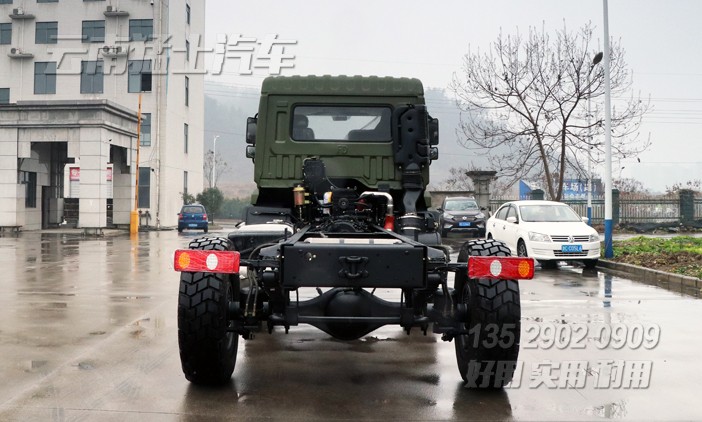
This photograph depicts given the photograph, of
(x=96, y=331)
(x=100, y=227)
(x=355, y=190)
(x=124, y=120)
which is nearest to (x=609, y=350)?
(x=355, y=190)

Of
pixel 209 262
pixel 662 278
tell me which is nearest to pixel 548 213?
pixel 662 278

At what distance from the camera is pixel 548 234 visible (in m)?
14.3

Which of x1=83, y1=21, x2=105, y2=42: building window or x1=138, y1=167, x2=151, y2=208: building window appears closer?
x1=138, y1=167, x2=151, y2=208: building window

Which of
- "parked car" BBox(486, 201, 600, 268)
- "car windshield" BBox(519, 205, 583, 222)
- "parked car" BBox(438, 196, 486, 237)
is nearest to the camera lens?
"parked car" BBox(486, 201, 600, 268)

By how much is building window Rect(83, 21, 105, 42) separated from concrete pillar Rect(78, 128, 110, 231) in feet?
46.3

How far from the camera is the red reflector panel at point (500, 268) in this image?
4.58 metres

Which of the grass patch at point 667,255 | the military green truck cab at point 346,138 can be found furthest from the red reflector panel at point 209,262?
the grass patch at point 667,255

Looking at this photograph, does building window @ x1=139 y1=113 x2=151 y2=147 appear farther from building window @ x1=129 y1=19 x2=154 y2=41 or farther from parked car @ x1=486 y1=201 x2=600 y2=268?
parked car @ x1=486 y1=201 x2=600 y2=268

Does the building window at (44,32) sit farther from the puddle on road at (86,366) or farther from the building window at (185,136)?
the puddle on road at (86,366)

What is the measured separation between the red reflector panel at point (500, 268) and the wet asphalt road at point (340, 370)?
921 mm

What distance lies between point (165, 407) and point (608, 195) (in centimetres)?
1418

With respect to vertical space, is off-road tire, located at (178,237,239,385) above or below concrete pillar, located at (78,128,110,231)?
below

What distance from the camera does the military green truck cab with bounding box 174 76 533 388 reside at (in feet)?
14.3

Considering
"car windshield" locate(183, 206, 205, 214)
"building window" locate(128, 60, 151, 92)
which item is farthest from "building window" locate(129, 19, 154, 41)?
"car windshield" locate(183, 206, 205, 214)
